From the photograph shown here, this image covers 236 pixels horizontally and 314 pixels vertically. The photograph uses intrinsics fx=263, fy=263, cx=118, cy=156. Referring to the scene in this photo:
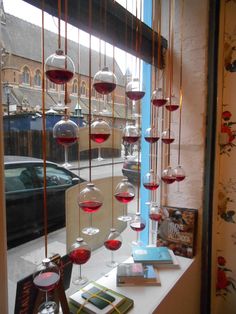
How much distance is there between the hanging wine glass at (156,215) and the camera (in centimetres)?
122

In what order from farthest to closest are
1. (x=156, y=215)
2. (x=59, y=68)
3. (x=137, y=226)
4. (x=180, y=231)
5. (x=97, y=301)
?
(x=180, y=231) → (x=156, y=215) → (x=137, y=226) → (x=97, y=301) → (x=59, y=68)

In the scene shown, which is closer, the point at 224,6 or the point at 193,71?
the point at 193,71

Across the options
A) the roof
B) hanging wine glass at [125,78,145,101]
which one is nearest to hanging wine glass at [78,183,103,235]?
hanging wine glass at [125,78,145,101]

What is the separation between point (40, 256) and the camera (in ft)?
3.25

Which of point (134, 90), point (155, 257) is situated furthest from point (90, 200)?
point (155, 257)

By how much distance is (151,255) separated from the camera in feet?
4.65

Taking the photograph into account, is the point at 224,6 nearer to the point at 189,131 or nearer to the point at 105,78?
the point at 189,131

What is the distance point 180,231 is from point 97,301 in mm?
740

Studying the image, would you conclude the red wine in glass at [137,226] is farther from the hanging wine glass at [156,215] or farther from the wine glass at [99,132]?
the wine glass at [99,132]

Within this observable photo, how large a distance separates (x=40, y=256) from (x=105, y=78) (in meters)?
0.69

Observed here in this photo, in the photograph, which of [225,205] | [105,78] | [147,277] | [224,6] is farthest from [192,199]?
[224,6]

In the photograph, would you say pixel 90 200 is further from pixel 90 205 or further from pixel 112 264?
pixel 112 264

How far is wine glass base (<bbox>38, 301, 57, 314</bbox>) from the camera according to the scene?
0.75 m

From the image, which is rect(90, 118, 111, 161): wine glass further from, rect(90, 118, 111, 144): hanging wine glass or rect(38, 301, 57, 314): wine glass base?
rect(38, 301, 57, 314): wine glass base
